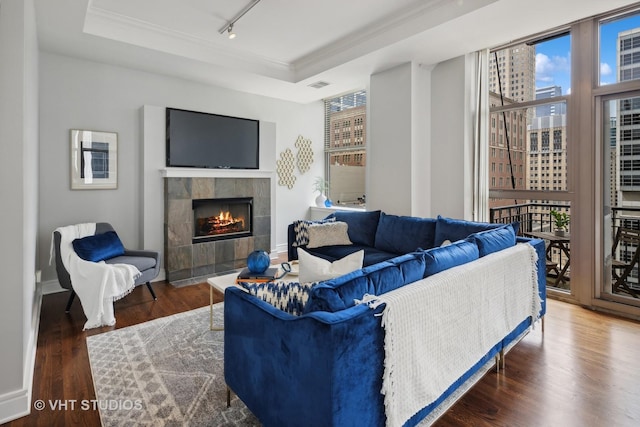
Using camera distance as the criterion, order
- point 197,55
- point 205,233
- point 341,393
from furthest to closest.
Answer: point 205,233 → point 197,55 → point 341,393

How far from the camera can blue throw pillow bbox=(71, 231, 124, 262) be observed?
3387 mm

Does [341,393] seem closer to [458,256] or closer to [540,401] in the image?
[458,256]

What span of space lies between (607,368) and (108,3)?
5.02 m

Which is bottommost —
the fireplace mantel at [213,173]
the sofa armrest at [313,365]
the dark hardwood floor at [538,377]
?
the dark hardwood floor at [538,377]

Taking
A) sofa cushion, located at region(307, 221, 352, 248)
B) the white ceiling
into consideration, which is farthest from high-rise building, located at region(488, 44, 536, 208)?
sofa cushion, located at region(307, 221, 352, 248)

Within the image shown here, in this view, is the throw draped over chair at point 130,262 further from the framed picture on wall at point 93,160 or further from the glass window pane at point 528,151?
the glass window pane at point 528,151

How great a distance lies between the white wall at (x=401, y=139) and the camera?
4402 millimetres

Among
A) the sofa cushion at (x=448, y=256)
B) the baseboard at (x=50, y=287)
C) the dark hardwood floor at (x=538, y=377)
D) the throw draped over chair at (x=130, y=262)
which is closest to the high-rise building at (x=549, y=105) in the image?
the dark hardwood floor at (x=538, y=377)

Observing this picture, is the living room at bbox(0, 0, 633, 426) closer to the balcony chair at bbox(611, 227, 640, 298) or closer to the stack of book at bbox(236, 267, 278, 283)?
the balcony chair at bbox(611, 227, 640, 298)

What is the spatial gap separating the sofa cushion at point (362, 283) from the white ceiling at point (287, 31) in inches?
98.6

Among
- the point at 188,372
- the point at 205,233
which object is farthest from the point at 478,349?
the point at 205,233

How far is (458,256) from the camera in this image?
217 centimetres

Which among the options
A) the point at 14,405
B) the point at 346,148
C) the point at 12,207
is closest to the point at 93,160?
the point at 12,207

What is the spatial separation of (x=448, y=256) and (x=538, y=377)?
107 centimetres
